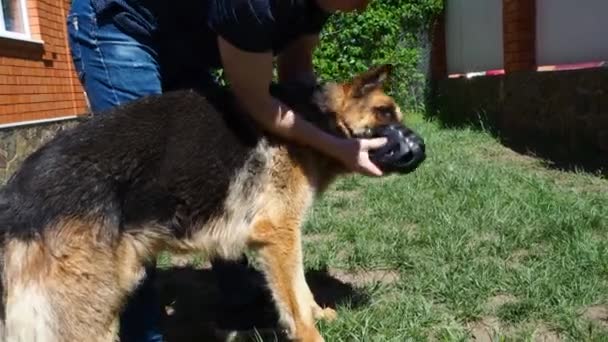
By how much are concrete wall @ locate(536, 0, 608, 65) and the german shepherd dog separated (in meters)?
5.25

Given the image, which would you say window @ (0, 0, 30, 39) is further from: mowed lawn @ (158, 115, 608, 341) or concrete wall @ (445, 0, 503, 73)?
concrete wall @ (445, 0, 503, 73)

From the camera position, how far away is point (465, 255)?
151 inches

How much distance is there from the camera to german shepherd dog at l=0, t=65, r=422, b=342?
2180mm

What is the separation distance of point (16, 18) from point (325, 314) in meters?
7.21

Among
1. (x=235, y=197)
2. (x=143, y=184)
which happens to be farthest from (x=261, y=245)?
(x=143, y=184)

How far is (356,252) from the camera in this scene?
13.4 feet

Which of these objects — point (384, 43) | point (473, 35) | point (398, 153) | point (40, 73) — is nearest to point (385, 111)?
point (398, 153)

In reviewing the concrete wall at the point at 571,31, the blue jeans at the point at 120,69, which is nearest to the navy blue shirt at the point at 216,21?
the blue jeans at the point at 120,69

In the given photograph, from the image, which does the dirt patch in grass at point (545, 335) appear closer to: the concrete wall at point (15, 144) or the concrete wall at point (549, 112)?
the concrete wall at point (549, 112)

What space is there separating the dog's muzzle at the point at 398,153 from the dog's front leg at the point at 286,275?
0.55m

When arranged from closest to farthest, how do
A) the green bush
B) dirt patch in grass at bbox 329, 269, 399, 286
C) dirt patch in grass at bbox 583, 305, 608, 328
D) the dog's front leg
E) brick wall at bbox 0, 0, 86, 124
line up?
the dog's front leg < dirt patch in grass at bbox 583, 305, 608, 328 < dirt patch in grass at bbox 329, 269, 399, 286 < brick wall at bbox 0, 0, 86, 124 < the green bush

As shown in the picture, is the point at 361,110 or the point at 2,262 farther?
the point at 361,110

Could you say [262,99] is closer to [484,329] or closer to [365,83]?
[365,83]

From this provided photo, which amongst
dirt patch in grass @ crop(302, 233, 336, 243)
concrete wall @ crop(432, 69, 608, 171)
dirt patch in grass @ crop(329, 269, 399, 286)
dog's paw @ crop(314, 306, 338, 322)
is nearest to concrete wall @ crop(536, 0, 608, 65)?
concrete wall @ crop(432, 69, 608, 171)
